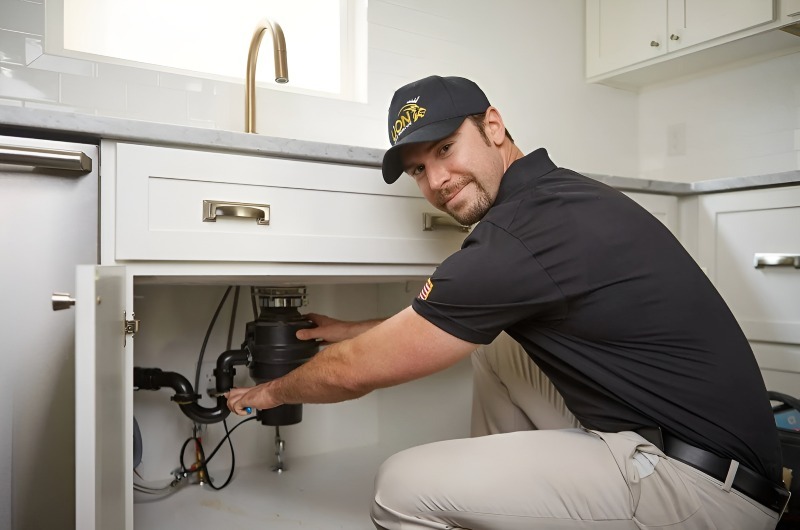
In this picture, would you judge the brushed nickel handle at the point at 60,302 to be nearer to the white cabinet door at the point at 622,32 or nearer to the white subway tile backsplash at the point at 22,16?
the white subway tile backsplash at the point at 22,16

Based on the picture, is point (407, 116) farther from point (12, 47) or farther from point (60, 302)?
point (12, 47)

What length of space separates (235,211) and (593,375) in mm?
698

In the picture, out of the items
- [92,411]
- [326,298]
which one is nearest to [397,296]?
[326,298]

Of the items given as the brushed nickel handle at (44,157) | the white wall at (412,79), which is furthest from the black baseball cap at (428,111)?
the white wall at (412,79)

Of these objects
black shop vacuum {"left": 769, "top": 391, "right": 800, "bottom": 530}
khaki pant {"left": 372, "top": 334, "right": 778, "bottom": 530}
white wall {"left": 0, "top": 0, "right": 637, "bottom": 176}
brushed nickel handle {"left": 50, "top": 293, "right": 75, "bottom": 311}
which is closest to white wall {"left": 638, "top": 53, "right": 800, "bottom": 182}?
white wall {"left": 0, "top": 0, "right": 637, "bottom": 176}

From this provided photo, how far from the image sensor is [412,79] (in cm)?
222

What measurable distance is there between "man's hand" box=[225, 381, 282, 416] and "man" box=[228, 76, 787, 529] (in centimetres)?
26

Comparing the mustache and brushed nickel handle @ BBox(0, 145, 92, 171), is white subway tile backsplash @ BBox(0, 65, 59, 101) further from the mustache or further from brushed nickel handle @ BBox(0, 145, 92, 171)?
the mustache

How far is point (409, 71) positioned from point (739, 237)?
3.92ft

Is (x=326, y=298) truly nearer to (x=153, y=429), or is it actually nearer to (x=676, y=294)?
(x=153, y=429)

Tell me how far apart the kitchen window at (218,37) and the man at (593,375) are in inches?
46.4

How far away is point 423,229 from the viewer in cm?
143

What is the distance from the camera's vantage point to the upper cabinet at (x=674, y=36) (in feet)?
6.82

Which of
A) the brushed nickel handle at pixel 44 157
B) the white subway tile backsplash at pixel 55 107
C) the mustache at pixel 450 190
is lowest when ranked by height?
the mustache at pixel 450 190
